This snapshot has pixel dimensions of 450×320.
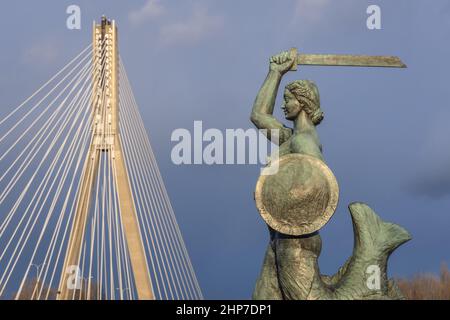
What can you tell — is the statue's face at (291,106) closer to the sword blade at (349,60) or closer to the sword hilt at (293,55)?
the sword hilt at (293,55)

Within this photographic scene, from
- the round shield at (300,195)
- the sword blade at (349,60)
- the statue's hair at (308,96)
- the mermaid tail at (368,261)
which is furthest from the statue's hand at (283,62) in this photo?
the mermaid tail at (368,261)

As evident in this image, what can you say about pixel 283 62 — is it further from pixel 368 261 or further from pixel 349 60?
pixel 368 261

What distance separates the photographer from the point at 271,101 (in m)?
12.0

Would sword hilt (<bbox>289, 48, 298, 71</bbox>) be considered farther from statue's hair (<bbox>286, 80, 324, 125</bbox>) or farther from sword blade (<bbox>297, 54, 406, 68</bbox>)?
statue's hair (<bbox>286, 80, 324, 125</bbox>)

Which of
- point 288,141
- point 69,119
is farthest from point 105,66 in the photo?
point 288,141

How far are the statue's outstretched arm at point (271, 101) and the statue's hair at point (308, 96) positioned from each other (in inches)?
8.8

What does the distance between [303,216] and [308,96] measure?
1536 millimetres

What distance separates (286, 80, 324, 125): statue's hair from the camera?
465 inches

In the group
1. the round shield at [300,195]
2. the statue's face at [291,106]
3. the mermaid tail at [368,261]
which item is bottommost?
the mermaid tail at [368,261]

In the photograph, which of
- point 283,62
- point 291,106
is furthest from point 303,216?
point 283,62

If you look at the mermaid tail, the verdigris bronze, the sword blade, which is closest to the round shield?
the verdigris bronze

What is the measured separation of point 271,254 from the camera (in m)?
11.7

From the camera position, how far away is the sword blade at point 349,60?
1213 cm
